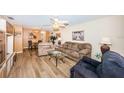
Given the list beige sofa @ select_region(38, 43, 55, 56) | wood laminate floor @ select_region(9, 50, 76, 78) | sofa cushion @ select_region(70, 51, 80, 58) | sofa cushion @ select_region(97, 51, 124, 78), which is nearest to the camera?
sofa cushion @ select_region(97, 51, 124, 78)

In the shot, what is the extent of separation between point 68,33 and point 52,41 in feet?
1.09

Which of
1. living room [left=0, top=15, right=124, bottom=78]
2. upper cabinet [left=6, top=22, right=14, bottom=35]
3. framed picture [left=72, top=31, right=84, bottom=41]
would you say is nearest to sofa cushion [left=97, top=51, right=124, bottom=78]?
living room [left=0, top=15, right=124, bottom=78]

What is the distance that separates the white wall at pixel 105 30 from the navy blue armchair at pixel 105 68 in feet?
0.44

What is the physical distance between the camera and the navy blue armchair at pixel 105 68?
1.65 meters

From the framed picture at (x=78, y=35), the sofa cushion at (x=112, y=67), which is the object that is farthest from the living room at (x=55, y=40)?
the sofa cushion at (x=112, y=67)

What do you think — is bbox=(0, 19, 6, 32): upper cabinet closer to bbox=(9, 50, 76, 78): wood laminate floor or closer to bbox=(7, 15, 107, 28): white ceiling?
bbox=(7, 15, 107, 28): white ceiling

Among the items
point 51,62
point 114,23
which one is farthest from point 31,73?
point 114,23

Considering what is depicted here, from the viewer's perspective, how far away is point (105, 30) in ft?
5.92

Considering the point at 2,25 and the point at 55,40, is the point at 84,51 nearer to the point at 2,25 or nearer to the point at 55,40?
the point at 55,40

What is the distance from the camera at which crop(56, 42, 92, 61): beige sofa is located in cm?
195

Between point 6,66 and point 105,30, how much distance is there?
5.84ft

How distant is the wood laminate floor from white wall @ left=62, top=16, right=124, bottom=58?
0.53m
